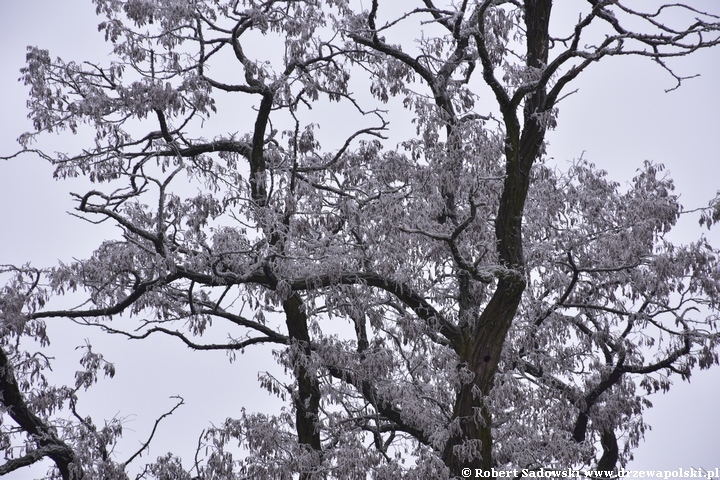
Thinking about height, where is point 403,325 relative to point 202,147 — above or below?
below

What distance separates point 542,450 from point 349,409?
223cm

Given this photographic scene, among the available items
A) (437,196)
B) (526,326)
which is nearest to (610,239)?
(526,326)

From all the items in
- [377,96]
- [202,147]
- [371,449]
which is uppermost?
[377,96]

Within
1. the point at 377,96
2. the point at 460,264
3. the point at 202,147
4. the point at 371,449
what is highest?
the point at 377,96

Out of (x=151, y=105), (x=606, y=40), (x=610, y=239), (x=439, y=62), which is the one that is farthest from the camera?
(x=610, y=239)

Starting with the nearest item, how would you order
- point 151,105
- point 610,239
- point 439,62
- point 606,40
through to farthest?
point 606,40
point 151,105
point 439,62
point 610,239

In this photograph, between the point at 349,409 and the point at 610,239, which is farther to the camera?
the point at 610,239

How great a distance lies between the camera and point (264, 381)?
35.1 feet

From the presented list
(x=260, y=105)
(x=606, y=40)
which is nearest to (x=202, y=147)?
(x=260, y=105)

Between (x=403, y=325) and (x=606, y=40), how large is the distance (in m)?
3.70

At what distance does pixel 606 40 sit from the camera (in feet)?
28.9

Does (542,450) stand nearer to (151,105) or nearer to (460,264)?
(460,264)

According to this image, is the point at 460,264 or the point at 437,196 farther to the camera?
the point at 437,196

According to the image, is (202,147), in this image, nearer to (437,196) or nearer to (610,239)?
(437,196)
